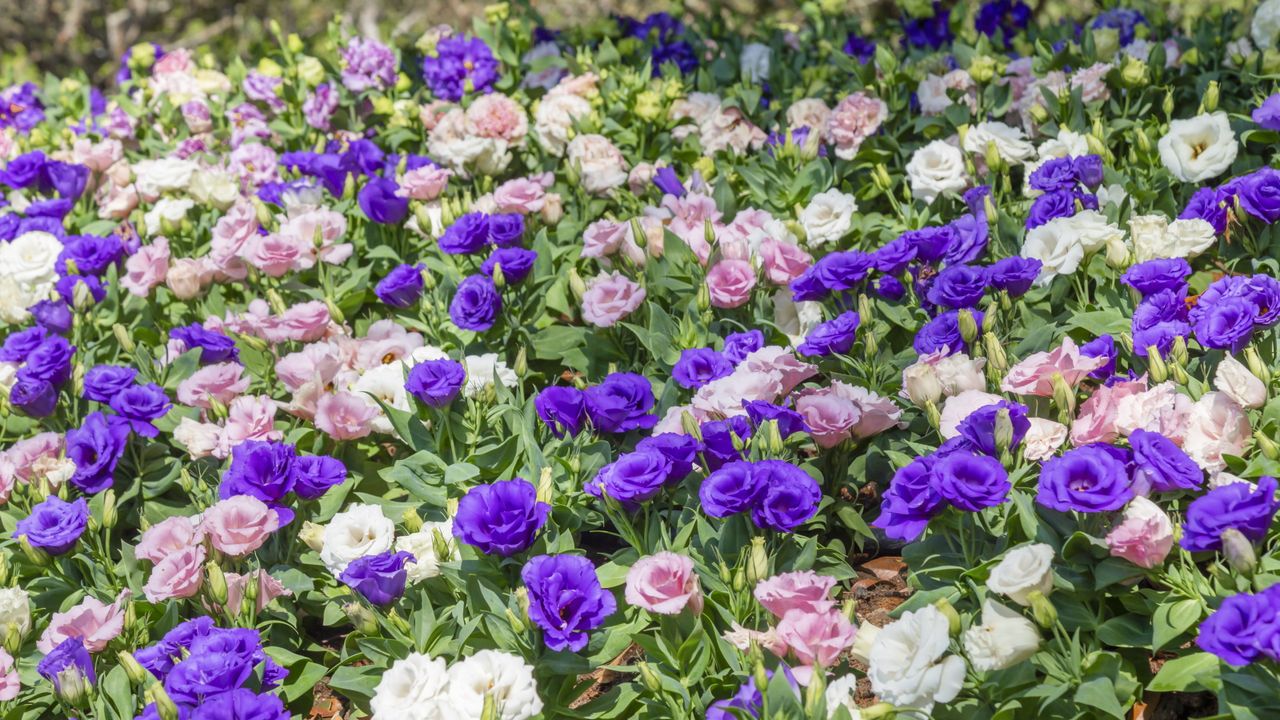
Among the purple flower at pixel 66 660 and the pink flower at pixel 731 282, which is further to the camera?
the pink flower at pixel 731 282

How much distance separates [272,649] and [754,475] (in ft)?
3.91

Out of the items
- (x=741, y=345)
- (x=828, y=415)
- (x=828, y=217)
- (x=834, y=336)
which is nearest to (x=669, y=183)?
(x=828, y=217)

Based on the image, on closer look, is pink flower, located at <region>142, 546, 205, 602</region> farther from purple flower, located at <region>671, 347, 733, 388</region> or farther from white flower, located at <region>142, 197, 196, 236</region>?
white flower, located at <region>142, 197, 196, 236</region>

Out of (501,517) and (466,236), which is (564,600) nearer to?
(501,517)

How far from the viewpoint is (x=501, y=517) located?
94.5 inches

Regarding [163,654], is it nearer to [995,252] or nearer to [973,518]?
[973,518]

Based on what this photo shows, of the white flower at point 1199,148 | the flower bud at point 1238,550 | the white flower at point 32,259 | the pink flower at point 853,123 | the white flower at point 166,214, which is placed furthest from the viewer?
the white flower at point 166,214

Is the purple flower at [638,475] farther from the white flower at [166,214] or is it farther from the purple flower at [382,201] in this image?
the white flower at [166,214]

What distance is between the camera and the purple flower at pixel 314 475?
2.86m

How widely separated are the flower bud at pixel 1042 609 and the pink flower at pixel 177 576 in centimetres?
172

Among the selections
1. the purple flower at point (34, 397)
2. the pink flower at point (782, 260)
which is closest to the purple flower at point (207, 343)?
the purple flower at point (34, 397)

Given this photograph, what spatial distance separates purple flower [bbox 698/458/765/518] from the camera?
2.28 metres

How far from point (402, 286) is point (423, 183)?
2.08 feet

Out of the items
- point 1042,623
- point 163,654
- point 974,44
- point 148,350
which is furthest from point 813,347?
point 974,44
